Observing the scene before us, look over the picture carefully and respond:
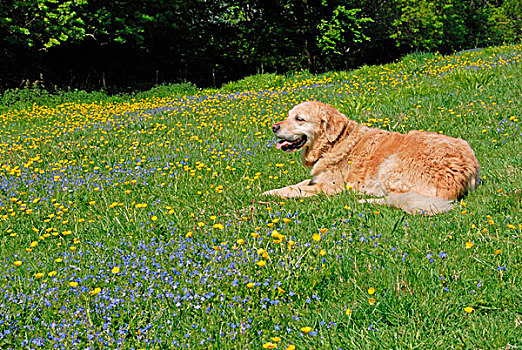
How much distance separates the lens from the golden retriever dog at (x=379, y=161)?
398cm

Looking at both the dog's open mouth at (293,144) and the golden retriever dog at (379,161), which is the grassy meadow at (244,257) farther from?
the dog's open mouth at (293,144)

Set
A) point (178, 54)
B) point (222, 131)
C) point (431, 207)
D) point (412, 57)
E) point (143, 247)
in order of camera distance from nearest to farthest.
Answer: point (143, 247) → point (431, 207) → point (222, 131) → point (412, 57) → point (178, 54)

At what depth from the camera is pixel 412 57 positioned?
14859 mm

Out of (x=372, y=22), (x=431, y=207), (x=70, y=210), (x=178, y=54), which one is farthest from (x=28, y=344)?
(x=372, y=22)

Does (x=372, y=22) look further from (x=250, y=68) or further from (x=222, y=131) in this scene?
(x=222, y=131)

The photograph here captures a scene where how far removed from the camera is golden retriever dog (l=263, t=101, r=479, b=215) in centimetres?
398

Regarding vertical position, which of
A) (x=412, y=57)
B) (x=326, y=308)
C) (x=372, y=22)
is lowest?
(x=326, y=308)

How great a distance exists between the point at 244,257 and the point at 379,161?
223cm

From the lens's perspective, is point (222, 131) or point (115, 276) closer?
point (115, 276)

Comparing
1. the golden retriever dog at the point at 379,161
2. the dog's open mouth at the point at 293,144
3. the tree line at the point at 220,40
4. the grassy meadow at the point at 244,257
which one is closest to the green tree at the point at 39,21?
the tree line at the point at 220,40

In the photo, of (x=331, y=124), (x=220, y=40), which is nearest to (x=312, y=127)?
(x=331, y=124)

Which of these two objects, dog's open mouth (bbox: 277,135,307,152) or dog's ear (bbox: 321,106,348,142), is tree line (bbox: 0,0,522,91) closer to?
dog's open mouth (bbox: 277,135,307,152)

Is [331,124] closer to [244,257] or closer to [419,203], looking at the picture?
[419,203]

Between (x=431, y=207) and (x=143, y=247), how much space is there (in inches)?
98.7
